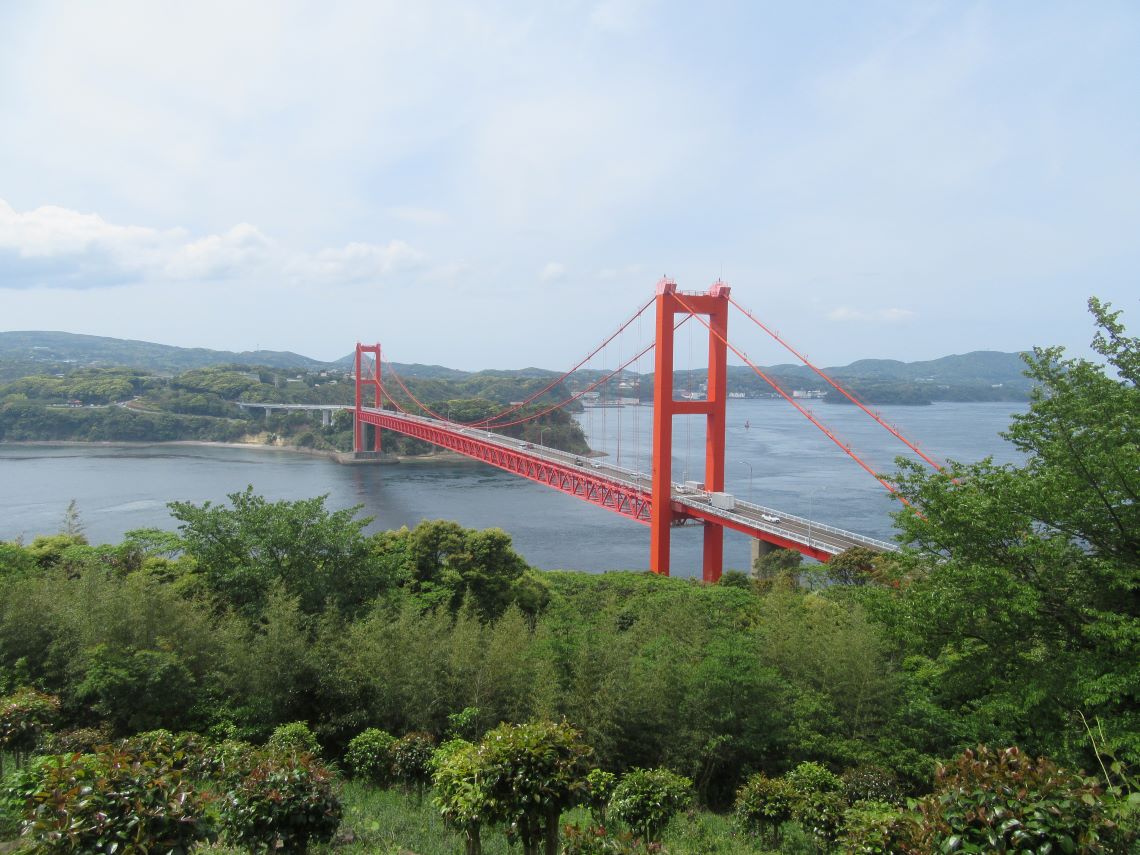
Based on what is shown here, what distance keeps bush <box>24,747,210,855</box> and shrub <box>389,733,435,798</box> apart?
8.21 ft

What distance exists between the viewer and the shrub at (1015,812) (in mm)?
2041

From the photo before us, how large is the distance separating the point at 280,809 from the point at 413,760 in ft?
6.95

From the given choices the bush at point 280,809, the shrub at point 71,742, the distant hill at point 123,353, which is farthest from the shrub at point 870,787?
the distant hill at point 123,353

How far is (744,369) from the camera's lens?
82812 millimetres

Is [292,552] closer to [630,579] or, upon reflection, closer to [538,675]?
[538,675]

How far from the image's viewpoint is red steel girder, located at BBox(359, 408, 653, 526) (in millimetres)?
16891

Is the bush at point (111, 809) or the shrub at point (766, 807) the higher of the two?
the bush at point (111, 809)

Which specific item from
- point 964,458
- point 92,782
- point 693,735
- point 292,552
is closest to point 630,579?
point 292,552

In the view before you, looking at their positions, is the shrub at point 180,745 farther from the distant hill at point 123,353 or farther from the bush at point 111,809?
the distant hill at point 123,353

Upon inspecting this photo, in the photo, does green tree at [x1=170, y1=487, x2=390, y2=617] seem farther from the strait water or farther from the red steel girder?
the red steel girder

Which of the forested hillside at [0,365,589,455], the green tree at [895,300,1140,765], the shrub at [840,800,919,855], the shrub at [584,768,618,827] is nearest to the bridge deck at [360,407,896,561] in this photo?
the green tree at [895,300,1140,765]

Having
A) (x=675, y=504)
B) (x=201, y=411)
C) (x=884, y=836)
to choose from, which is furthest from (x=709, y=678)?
(x=201, y=411)

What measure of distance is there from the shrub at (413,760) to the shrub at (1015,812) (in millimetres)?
3326

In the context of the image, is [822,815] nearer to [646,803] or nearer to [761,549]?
[646,803]
